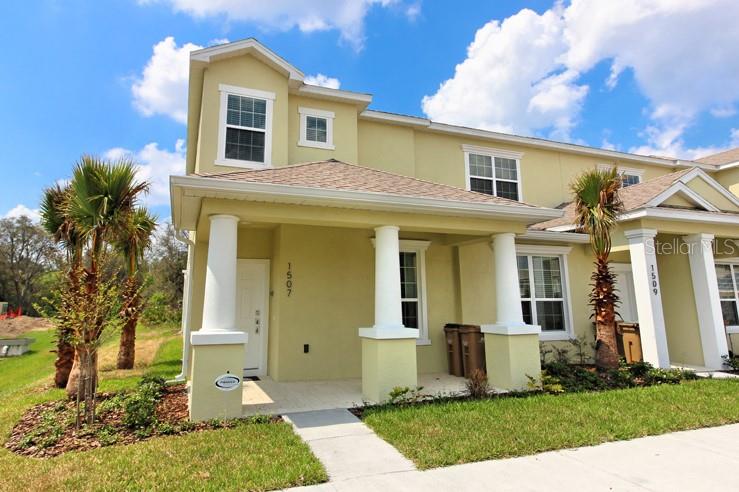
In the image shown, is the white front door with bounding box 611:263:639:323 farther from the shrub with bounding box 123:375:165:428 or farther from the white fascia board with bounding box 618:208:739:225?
the shrub with bounding box 123:375:165:428

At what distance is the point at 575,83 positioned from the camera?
43.9 ft

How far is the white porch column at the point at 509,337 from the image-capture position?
323 inches

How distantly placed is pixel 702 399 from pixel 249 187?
8660mm

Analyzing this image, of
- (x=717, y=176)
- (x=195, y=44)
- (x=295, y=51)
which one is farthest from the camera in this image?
(x=717, y=176)

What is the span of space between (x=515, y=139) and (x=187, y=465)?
41.6 ft

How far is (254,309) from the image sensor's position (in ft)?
33.7

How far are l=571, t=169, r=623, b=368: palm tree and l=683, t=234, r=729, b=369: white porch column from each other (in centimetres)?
296

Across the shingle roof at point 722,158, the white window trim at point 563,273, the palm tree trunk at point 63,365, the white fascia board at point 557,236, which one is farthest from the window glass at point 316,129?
the shingle roof at point 722,158

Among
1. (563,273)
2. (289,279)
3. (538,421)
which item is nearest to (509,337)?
(538,421)

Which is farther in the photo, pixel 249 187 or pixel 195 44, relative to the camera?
pixel 195 44

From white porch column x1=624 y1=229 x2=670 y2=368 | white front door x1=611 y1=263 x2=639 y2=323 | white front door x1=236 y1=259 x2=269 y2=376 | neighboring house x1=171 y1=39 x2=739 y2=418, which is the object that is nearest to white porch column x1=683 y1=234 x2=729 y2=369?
neighboring house x1=171 y1=39 x2=739 y2=418

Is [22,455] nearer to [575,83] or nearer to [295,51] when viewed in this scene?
[295,51]

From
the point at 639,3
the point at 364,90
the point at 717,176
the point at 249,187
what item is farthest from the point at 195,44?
the point at 717,176

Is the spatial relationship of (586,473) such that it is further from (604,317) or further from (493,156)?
(493,156)
